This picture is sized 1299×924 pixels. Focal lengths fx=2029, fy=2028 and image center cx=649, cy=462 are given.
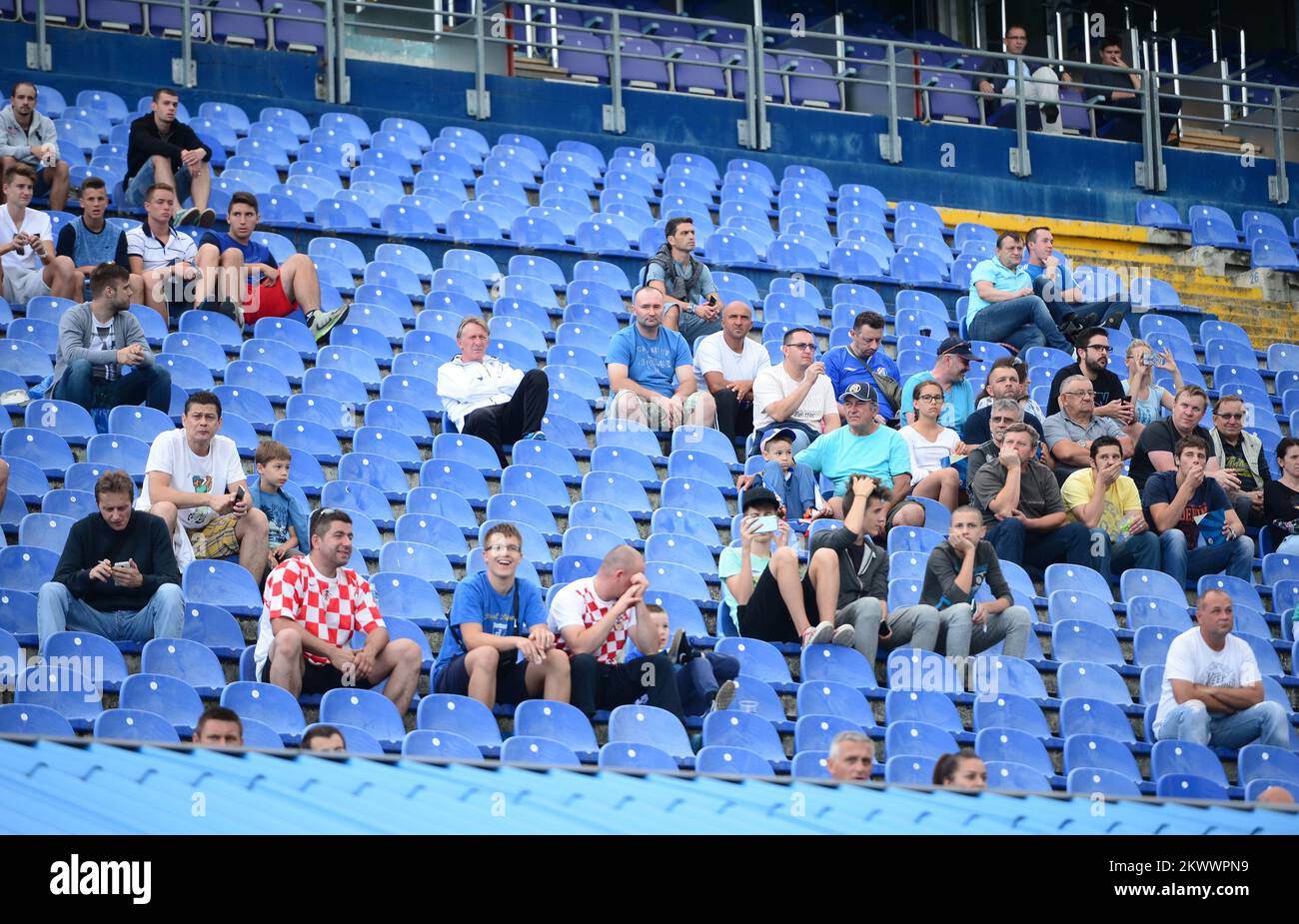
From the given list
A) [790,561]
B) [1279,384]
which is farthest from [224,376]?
[1279,384]

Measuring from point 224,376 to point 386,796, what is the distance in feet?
16.6

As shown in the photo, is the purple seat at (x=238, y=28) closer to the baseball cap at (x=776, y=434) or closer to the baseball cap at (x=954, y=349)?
the baseball cap at (x=954, y=349)

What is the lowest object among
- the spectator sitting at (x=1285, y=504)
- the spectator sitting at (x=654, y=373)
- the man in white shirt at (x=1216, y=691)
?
the man in white shirt at (x=1216, y=691)

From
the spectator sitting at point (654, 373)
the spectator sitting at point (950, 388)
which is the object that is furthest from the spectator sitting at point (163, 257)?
the spectator sitting at point (950, 388)

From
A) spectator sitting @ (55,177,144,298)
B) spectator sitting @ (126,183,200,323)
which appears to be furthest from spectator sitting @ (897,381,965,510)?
spectator sitting @ (55,177,144,298)

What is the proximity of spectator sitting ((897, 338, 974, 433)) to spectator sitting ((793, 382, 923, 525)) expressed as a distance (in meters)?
0.69

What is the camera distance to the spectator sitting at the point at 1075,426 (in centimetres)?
1096

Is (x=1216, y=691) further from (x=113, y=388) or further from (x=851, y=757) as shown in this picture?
(x=113, y=388)

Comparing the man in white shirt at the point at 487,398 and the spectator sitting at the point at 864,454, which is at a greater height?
the man in white shirt at the point at 487,398

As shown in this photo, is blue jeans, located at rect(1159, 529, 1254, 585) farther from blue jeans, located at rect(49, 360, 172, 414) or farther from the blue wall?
the blue wall

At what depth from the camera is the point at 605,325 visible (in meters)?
12.2

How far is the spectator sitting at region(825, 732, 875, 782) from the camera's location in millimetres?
7699

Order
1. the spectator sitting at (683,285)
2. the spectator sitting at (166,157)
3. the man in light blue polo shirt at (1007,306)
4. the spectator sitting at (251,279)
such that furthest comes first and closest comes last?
the man in light blue polo shirt at (1007,306) → the spectator sitting at (166,157) → the spectator sitting at (683,285) → the spectator sitting at (251,279)

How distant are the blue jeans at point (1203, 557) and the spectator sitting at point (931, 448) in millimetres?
1185
